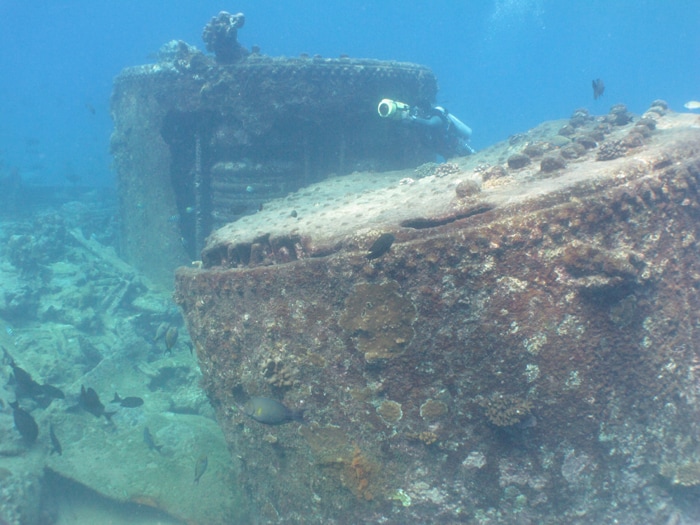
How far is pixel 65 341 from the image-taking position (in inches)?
365

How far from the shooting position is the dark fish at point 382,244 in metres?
3.05

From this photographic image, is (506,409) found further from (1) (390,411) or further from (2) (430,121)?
(2) (430,121)

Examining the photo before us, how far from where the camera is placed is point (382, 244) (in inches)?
120

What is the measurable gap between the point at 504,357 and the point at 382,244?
3.99ft

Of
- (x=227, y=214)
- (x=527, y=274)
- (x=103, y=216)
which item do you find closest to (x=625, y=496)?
(x=527, y=274)

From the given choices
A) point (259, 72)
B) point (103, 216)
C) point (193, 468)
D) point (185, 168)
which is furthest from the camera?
point (103, 216)

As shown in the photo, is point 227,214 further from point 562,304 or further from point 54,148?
point 54,148

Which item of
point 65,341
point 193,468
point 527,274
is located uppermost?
point 527,274

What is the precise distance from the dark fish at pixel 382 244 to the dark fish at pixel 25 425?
5.66 m

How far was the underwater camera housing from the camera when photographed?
24.9 ft

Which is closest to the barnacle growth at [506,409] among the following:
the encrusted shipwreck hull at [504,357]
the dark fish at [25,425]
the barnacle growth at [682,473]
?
the encrusted shipwreck hull at [504,357]

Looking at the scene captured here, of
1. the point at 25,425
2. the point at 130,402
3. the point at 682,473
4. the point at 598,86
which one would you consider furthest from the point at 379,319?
the point at 598,86

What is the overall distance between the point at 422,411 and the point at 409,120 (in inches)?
270

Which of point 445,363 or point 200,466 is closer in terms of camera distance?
point 445,363
